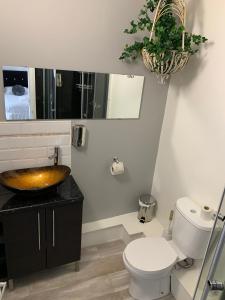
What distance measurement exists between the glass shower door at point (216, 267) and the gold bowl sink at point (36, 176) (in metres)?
1.07

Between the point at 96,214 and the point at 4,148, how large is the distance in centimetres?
110

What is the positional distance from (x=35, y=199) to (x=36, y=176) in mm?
266

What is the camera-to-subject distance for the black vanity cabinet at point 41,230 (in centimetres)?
164

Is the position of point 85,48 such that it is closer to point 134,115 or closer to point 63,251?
point 134,115

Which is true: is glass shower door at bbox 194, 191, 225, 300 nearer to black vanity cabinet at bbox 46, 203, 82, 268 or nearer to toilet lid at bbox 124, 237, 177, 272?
toilet lid at bbox 124, 237, 177, 272

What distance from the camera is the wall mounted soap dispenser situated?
200cm

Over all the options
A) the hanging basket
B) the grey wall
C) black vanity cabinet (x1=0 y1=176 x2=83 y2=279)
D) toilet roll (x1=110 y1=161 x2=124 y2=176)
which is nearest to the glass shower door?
black vanity cabinet (x1=0 y1=176 x2=83 y2=279)

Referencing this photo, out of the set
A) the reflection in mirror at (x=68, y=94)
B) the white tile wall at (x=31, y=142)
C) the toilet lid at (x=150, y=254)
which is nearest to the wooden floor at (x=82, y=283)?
the toilet lid at (x=150, y=254)

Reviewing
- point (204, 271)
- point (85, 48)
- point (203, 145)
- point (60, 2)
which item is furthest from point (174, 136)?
point (60, 2)

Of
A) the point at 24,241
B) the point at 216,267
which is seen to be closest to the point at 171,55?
the point at 216,267

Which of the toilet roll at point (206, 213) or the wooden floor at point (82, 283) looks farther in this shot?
the wooden floor at point (82, 283)

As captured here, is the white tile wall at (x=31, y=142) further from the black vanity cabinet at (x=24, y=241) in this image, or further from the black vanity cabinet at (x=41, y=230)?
the black vanity cabinet at (x=24, y=241)

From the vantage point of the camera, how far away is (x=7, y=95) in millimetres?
1709

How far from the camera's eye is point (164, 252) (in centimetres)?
184
